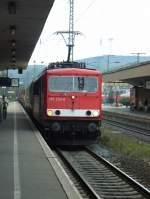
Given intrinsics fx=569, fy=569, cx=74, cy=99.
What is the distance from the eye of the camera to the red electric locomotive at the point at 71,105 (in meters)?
21.0

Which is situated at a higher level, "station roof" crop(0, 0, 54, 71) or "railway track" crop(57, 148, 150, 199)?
"station roof" crop(0, 0, 54, 71)

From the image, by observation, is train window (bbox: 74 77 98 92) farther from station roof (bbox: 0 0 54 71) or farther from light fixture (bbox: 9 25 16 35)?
light fixture (bbox: 9 25 16 35)

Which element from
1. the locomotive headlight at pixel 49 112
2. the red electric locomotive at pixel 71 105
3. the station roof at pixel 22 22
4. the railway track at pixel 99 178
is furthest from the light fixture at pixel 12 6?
the railway track at pixel 99 178

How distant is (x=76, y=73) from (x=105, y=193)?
34.2ft

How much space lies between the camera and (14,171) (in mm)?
11969

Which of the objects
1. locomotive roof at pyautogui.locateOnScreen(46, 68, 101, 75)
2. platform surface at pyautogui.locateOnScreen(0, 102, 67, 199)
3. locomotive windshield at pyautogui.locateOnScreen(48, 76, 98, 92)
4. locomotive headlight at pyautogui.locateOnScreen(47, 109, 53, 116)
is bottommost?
platform surface at pyautogui.locateOnScreen(0, 102, 67, 199)

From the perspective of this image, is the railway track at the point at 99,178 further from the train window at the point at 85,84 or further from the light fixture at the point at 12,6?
the light fixture at the point at 12,6

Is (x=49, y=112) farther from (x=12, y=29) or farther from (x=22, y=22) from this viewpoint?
(x=12, y=29)

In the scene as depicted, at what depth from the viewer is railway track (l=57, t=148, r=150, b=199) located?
457 inches

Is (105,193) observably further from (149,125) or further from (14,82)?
(14,82)

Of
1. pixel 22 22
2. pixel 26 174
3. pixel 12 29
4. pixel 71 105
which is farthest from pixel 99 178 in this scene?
pixel 12 29

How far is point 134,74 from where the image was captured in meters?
59.8

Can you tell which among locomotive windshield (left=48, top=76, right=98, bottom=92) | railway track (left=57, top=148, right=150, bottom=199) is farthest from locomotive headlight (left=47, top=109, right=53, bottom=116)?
railway track (left=57, top=148, right=150, bottom=199)

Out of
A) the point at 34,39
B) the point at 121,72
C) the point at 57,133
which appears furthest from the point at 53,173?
the point at 121,72
